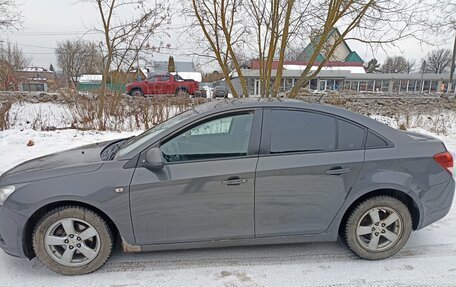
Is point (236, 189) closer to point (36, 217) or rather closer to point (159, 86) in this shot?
point (36, 217)

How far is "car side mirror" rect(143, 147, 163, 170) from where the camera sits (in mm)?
2404

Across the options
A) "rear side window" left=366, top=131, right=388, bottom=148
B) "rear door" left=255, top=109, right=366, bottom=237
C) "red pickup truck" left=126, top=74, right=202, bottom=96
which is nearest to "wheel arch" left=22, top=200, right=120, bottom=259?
"rear door" left=255, top=109, right=366, bottom=237

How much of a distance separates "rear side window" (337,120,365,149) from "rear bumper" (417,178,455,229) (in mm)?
843

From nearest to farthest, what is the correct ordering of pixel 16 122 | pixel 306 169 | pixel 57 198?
pixel 57 198, pixel 306 169, pixel 16 122

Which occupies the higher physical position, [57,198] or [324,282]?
[57,198]

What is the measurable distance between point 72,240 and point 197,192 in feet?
3.98

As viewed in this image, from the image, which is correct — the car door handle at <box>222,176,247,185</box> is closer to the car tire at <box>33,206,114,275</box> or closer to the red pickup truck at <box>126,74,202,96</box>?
the car tire at <box>33,206,114,275</box>

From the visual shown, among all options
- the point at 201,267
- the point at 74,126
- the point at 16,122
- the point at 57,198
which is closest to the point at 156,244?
the point at 201,267

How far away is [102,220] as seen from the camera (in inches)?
98.9

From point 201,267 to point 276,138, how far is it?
4.61ft

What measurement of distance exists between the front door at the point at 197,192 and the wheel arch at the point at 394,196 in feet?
3.18

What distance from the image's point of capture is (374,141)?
2.70 metres

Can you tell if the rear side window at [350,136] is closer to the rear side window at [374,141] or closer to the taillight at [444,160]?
the rear side window at [374,141]

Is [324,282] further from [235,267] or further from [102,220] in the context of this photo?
[102,220]
